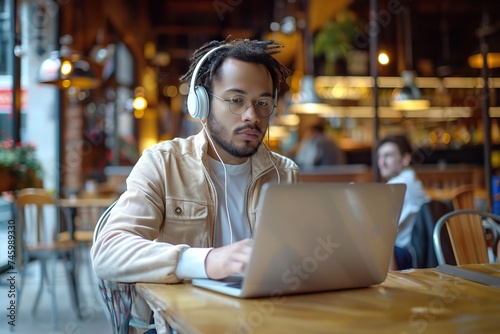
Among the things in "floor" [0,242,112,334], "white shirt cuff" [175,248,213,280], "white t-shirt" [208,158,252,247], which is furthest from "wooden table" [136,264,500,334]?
→ "floor" [0,242,112,334]

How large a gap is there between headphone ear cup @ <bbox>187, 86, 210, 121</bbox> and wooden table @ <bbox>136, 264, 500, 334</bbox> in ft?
1.91

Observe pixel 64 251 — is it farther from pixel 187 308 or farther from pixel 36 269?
pixel 187 308

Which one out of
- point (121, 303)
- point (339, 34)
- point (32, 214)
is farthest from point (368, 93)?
point (121, 303)

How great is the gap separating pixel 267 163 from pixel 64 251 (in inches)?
125

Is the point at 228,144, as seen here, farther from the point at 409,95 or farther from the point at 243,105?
the point at 409,95

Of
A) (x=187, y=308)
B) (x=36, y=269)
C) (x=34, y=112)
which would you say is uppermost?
(x=34, y=112)

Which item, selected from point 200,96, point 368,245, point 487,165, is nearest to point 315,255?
point 368,245

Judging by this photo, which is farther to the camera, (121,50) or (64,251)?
(121,50)

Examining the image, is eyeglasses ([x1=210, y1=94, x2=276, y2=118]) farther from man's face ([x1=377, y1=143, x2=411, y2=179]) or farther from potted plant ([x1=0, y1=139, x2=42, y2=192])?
potted plant ([x1=0, y1=139, x2=42, y2=192])

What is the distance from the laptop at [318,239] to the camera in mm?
1085

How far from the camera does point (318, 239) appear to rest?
1.15m

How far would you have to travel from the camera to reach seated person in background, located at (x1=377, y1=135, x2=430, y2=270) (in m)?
3.02

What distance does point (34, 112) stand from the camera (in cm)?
751

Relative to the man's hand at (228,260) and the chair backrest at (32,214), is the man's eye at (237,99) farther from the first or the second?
the chair backrest at (32,214)
